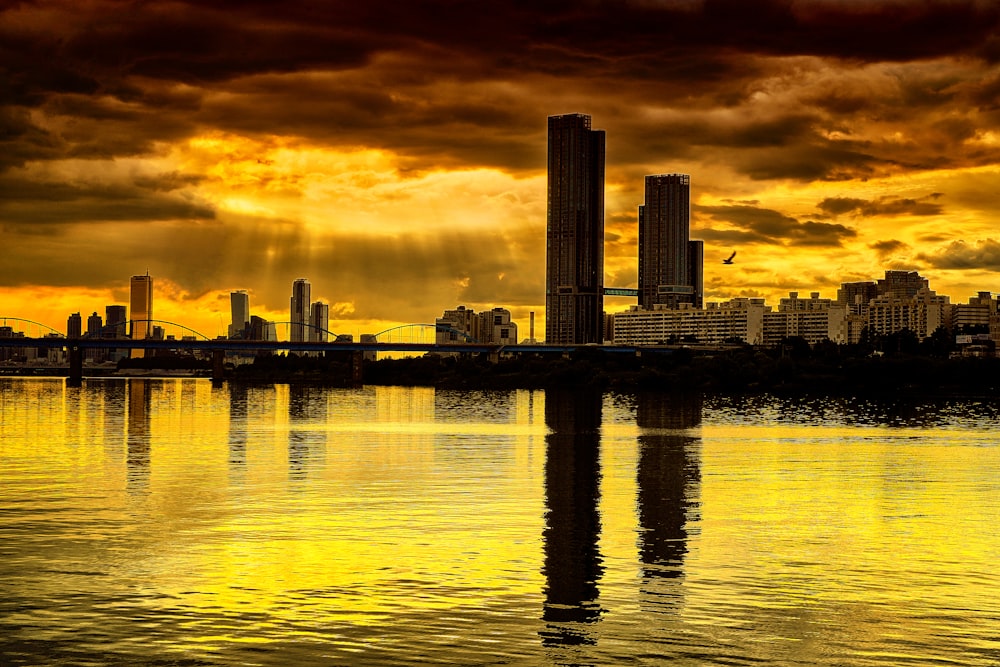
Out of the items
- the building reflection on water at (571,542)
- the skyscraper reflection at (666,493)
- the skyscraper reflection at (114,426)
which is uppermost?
the skyscraper reflection at (666,493)

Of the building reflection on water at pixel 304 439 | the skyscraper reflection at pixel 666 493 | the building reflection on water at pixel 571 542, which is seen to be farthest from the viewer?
the building reflection on water at pixel 304 439

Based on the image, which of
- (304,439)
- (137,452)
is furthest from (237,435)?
(137,452)

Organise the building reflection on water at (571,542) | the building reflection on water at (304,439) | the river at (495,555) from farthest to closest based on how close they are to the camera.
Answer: the building reflection on water at (304,439) → the building reflection on water at (571,542) → the river at (495,555)

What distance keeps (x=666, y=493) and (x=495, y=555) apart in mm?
15384

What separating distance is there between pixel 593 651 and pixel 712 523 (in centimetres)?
1596

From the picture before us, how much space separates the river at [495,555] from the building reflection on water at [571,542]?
120 mm

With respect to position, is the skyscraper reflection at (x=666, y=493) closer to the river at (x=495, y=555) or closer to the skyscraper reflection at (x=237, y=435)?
the river at (x=495, y=555)

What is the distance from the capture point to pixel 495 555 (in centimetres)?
2966

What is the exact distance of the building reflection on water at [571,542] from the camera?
74.8 feet

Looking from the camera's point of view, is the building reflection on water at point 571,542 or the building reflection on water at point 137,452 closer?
the building reflection on water at point 571,542

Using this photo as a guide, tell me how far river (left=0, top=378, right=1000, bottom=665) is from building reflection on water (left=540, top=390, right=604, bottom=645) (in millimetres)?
120

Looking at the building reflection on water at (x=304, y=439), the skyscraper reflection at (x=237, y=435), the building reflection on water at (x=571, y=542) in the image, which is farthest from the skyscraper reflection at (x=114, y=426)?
the building reflection on water at (x=571, y=542)

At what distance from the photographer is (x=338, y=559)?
95.0 ft

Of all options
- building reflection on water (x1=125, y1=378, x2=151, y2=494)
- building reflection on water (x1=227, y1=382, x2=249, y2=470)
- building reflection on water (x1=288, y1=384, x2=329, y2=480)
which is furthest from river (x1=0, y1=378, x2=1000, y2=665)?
building reflection on water (x1=227, y1=382, x2=249, y2=470)
